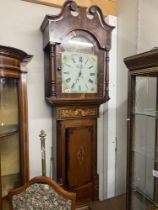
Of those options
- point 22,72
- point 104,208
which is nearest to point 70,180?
point 104,208

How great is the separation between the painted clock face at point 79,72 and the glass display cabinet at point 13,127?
11.8 inches

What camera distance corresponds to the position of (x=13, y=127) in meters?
1.31

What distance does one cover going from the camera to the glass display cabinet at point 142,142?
4.01 feet

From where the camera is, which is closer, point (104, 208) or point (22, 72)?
point (22, 72)

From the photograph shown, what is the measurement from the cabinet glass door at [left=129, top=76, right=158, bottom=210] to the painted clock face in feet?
1.38

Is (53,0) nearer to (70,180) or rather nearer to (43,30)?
(43,30)

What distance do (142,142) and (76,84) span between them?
64cm

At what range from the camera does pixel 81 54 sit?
151 cm

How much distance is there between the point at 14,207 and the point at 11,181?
0.26 m

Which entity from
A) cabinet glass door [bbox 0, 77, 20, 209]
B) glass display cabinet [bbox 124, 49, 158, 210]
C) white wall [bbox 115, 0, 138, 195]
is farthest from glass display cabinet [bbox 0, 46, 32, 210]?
white wall [bbox 115, 0, 138, 195]

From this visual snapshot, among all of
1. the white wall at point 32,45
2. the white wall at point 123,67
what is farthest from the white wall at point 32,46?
the white wall at point 123,67

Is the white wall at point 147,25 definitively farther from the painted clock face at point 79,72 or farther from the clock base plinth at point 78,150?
the clock base plinth at point 78,150

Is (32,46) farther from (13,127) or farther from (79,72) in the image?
(13,127)

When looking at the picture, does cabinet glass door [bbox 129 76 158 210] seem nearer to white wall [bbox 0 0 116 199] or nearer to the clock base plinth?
the clock base plinth
